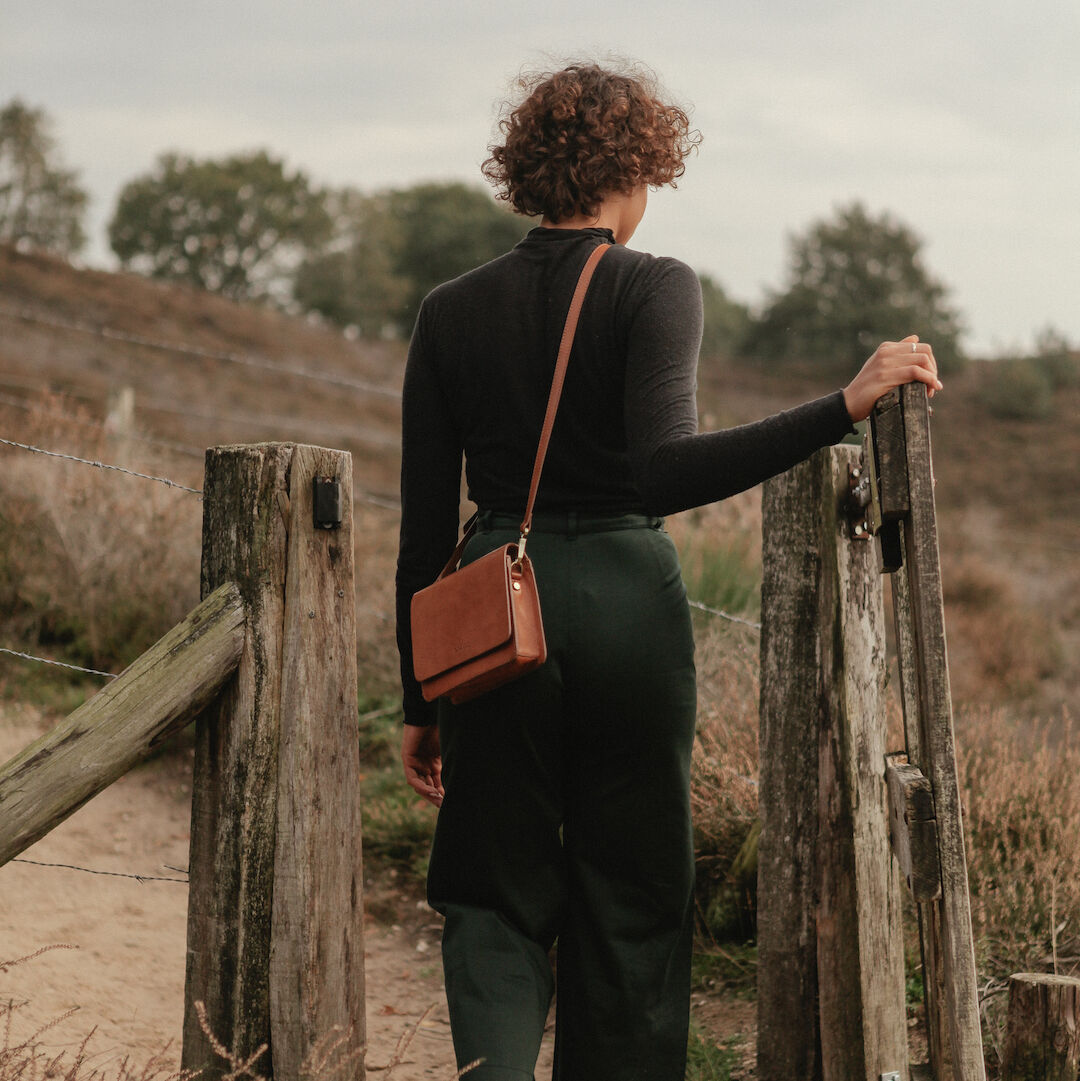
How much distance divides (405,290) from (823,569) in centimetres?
2784

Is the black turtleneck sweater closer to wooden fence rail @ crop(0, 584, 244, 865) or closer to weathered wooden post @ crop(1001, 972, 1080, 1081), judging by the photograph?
wooden fence rail @ crop(0, 584, 244, 865)

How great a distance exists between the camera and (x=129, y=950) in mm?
3396

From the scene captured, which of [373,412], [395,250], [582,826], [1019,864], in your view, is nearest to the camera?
[582,826]

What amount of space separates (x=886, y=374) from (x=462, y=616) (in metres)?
0.70

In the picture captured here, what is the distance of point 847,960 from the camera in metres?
2.16

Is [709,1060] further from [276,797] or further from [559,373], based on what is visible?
[559,373]

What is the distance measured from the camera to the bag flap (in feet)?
5.24

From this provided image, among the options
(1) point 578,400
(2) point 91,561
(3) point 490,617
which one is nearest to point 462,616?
(3) point 490,617

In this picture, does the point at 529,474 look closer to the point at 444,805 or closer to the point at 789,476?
the point at 444,805

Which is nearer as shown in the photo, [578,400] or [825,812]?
[578,400]

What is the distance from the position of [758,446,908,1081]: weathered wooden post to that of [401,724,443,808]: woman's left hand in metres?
0.72

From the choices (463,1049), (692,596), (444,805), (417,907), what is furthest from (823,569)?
(692,596)

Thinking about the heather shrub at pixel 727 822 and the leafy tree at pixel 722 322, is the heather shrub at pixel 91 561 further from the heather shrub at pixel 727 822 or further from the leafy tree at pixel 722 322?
the leafy tree at pixel 722 322

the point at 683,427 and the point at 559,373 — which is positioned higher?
the point at 559,373
